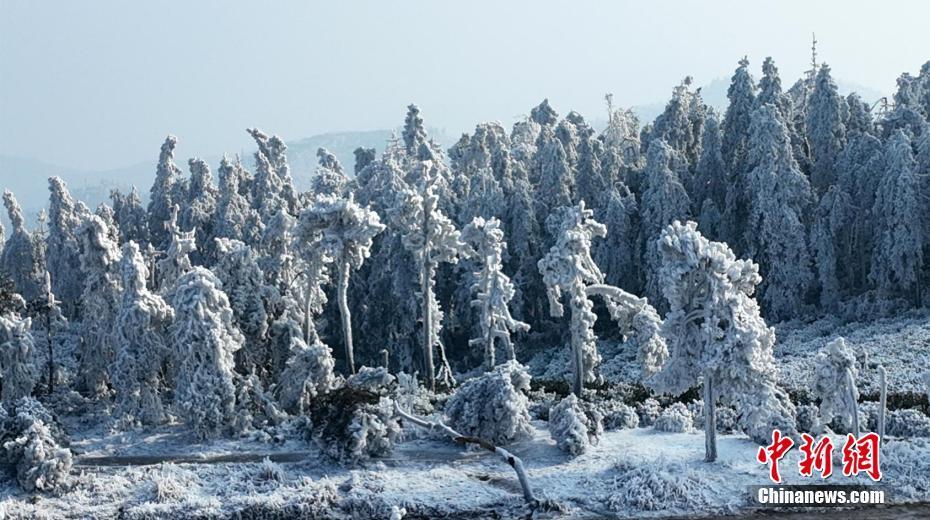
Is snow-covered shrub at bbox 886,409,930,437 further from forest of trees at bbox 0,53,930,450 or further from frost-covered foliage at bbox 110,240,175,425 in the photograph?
frost-covered foliage at bbox 110,240,175,425

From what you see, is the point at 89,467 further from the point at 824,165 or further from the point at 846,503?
the point at 824,165

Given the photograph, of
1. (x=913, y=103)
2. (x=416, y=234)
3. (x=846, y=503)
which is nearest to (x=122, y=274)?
(x=416, y=234)

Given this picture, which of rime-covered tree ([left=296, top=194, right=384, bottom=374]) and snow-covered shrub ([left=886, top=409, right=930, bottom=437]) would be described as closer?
snow-covered shrub ([left=886, top=409, right=930, bottom=437])

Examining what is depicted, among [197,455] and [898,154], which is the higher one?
[898,154]

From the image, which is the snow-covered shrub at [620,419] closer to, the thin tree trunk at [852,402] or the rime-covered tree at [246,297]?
the thin tree trunk at [852,402]

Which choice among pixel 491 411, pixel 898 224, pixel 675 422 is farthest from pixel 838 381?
pixel 898 224

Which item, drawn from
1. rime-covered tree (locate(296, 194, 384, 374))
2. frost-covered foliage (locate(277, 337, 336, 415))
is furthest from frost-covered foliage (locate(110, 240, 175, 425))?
rime-covered tree (locate(296, 194, 384, 374))

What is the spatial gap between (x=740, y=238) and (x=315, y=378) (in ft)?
94.6

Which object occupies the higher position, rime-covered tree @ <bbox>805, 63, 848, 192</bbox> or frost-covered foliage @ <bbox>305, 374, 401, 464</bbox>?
rime-covered tree @ <bbox>805, 63, 848, 192</bbox>

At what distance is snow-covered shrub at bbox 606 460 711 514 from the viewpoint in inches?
915

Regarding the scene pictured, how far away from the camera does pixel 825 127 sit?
48.5 m

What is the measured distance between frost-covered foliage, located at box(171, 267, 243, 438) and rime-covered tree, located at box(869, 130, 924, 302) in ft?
107

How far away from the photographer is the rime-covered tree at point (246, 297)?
1337 inches

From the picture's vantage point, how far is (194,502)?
949 inches
